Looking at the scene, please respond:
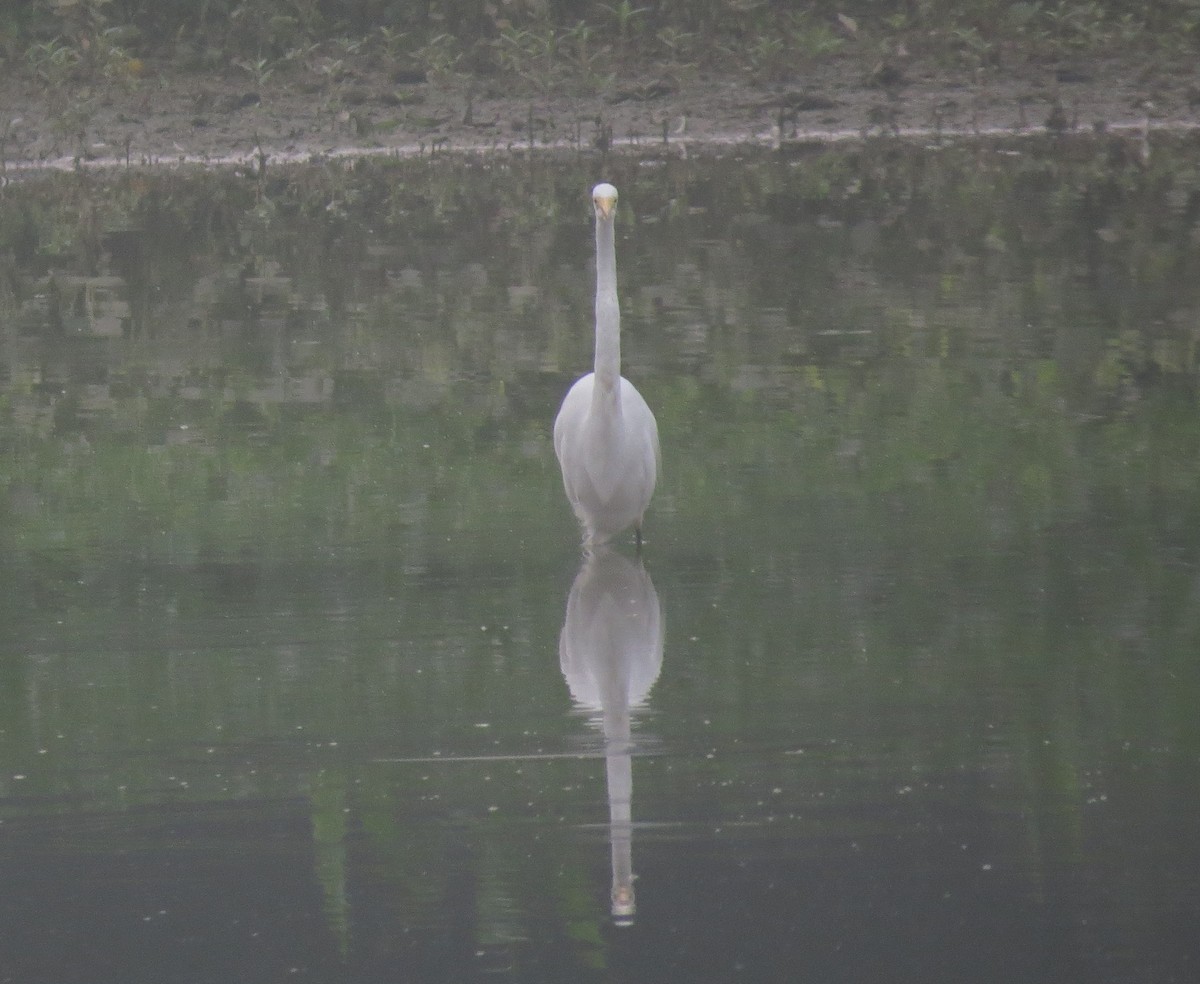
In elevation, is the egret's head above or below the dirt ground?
below

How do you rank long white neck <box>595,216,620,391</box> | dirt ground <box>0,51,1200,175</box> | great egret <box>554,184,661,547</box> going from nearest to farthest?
great egret <box>554,184,661,547</box> < long white neck <box>595,216,620,391</box> < dirt ground <box>0,51,1200,175</box>

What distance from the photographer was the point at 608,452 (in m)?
7.56

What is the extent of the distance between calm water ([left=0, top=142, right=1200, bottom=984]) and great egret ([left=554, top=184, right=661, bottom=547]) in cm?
17

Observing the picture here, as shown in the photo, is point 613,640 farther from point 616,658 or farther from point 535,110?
point 535,110

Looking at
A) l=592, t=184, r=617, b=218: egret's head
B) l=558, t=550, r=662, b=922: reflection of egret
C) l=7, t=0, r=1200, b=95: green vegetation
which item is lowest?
l=558, t=550, r=662, b=922: reflection of egret

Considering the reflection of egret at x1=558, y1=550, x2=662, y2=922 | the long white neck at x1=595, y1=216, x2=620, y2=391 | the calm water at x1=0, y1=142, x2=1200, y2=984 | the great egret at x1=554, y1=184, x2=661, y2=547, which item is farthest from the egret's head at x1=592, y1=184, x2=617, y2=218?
the reflection of egret at x1=558, y1=550, x2=662, y2=922

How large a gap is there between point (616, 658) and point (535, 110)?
55.4ft

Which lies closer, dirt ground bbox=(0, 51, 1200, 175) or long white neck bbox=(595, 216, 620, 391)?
long white neck bbox=(595, 216, 620, 391)

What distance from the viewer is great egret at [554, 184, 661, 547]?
7.53 metres

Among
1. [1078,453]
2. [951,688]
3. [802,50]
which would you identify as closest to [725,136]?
[802,50]

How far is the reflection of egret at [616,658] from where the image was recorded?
4.99m

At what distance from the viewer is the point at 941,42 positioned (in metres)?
23.5

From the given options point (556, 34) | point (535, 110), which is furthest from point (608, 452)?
point (556, 34)

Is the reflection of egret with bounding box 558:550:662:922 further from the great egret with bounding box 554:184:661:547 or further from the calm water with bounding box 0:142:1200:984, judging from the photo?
the great egret with bounding box 554:184:661:547
